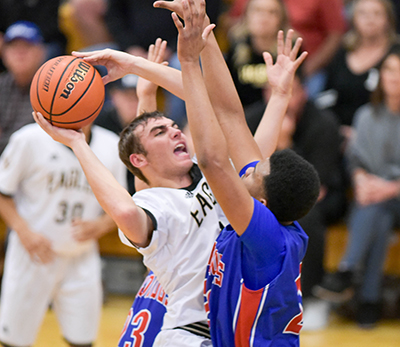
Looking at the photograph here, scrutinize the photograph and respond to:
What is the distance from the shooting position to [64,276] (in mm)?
4789

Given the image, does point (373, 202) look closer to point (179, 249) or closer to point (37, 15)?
point (179, 249)

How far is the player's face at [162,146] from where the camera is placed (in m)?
3.09

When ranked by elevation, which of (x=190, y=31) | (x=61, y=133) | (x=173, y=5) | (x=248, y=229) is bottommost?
(x=248, y=229)

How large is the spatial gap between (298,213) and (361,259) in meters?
3.59

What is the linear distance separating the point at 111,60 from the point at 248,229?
1.18 metres

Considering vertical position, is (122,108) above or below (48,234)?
above

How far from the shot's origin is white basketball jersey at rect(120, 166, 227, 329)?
2936 millimetres

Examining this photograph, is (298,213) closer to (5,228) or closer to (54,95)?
(54,95)

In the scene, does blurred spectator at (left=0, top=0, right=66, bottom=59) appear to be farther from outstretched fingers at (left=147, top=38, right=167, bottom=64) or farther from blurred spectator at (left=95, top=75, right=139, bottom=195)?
outstretched fingers at (left=147, top=38, right=167, bottom=64)

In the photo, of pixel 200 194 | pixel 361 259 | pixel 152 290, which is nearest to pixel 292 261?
pixel 200 194

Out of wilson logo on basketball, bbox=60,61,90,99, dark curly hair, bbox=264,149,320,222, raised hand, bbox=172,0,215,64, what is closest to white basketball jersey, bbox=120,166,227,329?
dark curly hair, bbox=264,149,320,222

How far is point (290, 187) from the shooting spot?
2.66 meters

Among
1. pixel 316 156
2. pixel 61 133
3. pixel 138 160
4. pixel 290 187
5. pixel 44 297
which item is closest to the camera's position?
pixel 290 187

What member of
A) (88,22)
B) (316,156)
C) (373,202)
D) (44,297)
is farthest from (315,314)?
(88,22)
